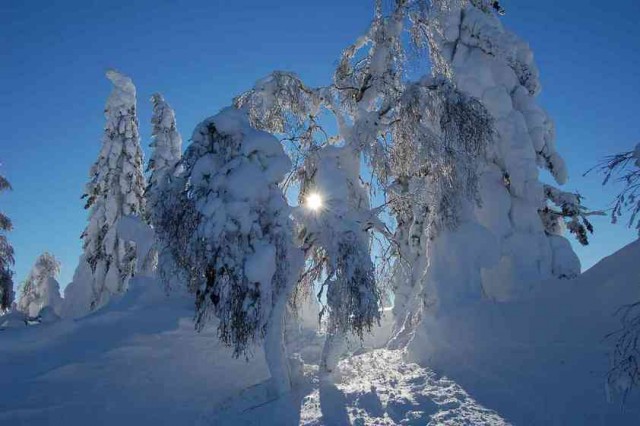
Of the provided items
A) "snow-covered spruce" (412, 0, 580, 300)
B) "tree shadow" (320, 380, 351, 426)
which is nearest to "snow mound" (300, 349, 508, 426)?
"tree shadow" (320, 380, 351, 426)

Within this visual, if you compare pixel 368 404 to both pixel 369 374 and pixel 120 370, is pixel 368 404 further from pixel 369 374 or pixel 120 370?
pixel 120 370

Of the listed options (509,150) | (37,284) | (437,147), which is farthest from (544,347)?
(37,284)

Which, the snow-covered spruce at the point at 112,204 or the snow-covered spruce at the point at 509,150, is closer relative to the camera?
the snow-covered spruce at the point at 509,150

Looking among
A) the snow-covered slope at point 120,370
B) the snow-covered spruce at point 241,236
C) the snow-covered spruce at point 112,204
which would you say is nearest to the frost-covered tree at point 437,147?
the snow-covered spruce at point 241,236

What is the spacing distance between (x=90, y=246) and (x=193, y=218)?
17106mm

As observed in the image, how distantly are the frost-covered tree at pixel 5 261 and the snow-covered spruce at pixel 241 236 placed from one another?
16.4 metres

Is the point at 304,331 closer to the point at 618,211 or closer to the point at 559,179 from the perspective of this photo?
the point at 559,179

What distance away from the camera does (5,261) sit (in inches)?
807

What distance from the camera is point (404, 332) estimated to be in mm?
14203

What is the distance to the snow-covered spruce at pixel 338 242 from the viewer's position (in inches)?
319

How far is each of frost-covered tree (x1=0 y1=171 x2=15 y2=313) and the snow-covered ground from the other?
32.8 feet

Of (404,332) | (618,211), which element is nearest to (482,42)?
(404,332)

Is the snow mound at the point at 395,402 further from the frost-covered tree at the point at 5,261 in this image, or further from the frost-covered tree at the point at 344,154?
the frost-covered tree at the point at 5,261

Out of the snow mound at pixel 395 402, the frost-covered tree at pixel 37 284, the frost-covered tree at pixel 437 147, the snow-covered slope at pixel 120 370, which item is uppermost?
the frost-covered tree at pixel 37 284
